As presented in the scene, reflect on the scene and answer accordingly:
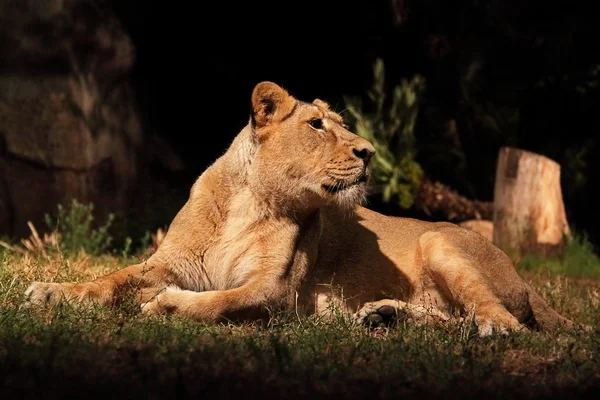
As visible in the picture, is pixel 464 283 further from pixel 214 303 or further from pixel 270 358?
pixel 270 358

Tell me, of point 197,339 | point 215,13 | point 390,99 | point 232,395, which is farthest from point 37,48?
point 232,395

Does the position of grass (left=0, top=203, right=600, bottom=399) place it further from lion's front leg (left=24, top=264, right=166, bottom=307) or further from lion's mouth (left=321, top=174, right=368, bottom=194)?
lion's mouth (left=321, top=174, right=368, bottom=194)

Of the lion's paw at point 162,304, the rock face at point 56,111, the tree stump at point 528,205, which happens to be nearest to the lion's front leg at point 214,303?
the lion's paw at point 162,304

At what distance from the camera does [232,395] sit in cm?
365

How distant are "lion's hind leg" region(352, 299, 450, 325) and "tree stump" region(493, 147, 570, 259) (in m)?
4.45

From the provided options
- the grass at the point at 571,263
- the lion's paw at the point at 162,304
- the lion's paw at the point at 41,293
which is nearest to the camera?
the lion's paw at the point at 41,293

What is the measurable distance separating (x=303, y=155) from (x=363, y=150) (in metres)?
0.36

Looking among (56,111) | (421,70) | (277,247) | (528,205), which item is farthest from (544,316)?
(421,70)

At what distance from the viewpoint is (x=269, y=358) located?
14.1 ft

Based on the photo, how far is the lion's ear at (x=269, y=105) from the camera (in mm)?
5945

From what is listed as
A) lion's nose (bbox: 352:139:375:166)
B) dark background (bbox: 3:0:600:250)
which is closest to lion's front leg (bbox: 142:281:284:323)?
lion's nose (bbox: 352:139:375:166)

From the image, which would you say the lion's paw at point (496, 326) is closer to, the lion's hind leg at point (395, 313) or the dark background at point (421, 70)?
the lion's hind leg at point (395, 313)

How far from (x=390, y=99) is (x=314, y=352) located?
7.66 metres

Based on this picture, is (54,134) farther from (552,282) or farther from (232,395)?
(232,395)
